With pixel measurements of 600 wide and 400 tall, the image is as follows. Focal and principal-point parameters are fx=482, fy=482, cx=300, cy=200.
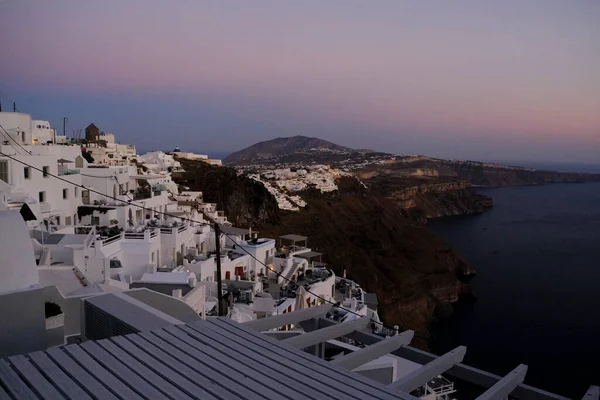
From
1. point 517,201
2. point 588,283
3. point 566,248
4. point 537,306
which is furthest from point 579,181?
point 537,306

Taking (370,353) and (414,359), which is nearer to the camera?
(370,353)

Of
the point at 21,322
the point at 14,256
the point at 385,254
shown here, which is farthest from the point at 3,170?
the point at 385,254

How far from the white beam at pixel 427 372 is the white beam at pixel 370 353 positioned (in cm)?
42

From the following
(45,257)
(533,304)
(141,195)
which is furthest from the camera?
(533,304)

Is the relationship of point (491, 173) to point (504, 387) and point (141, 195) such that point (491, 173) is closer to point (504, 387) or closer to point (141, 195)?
point (141, 195)

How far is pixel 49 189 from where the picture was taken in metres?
18.7

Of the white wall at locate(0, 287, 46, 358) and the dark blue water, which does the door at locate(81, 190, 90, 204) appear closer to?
the white wall at locate(0, 287, 46, 358)

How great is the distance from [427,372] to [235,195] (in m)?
36.7

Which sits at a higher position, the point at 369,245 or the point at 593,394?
the point at 593,394

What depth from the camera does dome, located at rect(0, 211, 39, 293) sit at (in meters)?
5.00

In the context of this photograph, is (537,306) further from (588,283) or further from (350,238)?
(350,238)

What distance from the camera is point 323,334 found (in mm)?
4625

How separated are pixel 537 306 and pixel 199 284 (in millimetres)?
32873

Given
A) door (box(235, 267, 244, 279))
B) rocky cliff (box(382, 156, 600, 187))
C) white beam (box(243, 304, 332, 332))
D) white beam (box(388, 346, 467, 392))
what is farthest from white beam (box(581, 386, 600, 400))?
rocky cliff (box(382, 156, 600, 187))
